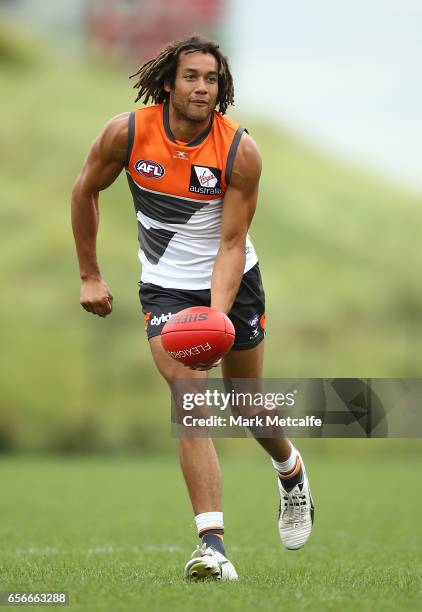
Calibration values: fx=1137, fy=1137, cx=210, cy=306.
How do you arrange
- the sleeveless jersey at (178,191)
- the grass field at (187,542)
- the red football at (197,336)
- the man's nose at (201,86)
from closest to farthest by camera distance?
the grass field at (187,542), the red football at (197,336), the man's nose at (201,86), the sleeveless jersey at (178,191)

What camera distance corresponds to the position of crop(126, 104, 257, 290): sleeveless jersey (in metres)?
5.72

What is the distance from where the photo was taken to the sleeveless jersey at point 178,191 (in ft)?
18.8

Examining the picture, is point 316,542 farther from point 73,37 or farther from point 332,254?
point 73,37

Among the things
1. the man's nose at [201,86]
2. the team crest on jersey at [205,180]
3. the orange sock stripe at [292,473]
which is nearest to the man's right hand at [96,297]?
the team crest on jersey at [205,180]

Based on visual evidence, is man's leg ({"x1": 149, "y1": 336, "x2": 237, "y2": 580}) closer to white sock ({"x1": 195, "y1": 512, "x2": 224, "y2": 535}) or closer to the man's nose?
white sock ({"x1": 195, "y1": 512, "x2": 224, "y2": 535})

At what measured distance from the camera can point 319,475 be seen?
16.0 meters

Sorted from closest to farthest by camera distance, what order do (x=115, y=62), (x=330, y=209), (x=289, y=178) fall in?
(x=330, y=209) < (x=289, y=178) < (x=115, y=62)

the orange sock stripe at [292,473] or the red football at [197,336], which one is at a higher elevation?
the red football at [197,336]

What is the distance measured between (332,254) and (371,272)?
6.52ft

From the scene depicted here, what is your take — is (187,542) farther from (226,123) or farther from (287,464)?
(226,123)

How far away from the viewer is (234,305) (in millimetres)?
6090

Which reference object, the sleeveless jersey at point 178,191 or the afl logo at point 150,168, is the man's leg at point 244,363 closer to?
the sleeveless jersey at point 178,191

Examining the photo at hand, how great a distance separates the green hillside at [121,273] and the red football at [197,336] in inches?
612

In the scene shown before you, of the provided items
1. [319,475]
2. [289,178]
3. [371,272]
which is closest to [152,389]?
[319,475]
